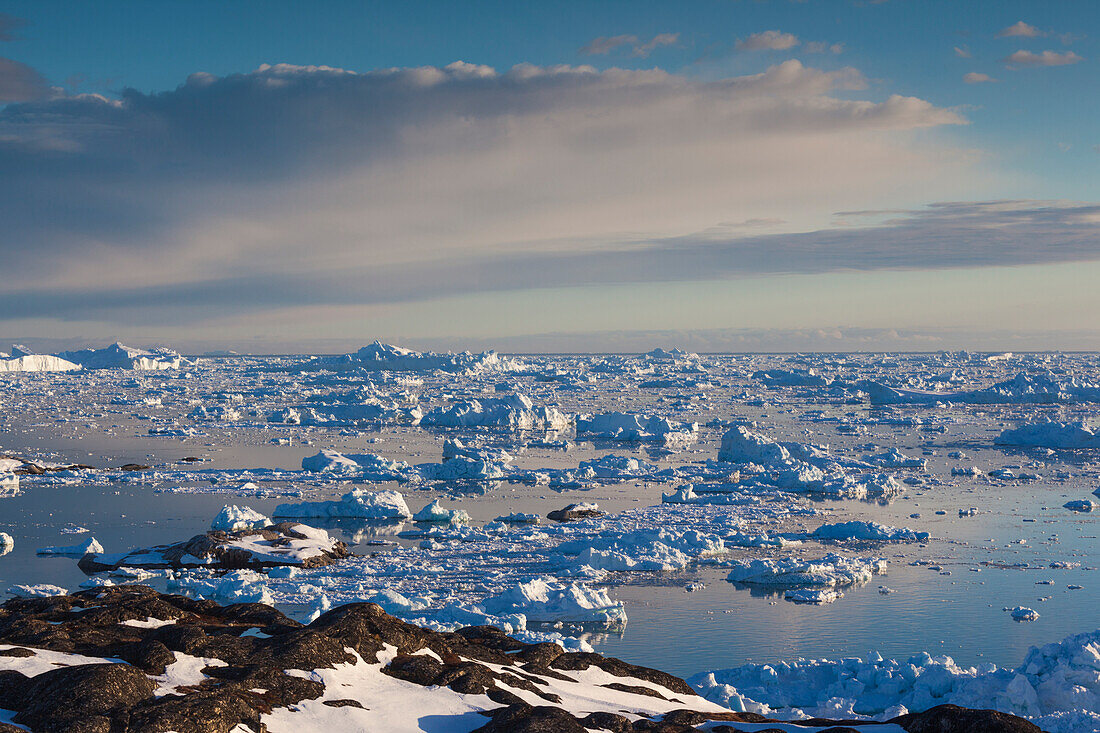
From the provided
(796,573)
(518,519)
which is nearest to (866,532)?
(796,573)

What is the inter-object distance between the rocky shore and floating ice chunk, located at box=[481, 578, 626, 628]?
777 cm

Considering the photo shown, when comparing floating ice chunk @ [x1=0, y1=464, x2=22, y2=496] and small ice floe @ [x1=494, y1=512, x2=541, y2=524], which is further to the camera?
floating ice chunk @ [x1=0, y1=464, x2=22, y2=496]

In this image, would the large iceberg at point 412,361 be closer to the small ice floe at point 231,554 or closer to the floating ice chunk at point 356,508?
the floating ice chunk at point 356,508

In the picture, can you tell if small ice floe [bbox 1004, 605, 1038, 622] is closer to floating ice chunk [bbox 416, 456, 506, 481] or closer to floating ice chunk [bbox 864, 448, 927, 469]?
floating ice chunk [bbox 864, 448, 927, 469]

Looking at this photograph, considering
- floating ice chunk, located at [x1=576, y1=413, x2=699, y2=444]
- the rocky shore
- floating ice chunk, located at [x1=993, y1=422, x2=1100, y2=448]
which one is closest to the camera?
the rocky shore

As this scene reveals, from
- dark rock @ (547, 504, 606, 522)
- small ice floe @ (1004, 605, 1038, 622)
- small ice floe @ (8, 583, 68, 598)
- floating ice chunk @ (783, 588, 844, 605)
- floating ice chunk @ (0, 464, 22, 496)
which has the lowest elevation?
floating ice chunk @ (783, 588, 844, 605)

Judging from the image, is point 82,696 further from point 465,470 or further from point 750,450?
point 750,450

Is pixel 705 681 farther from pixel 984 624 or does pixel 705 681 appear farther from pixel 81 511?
pixel 81 511

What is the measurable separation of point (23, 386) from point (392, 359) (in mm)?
49508

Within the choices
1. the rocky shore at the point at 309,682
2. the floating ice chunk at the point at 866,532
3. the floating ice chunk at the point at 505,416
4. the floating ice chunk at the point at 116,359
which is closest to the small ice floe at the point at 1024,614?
the floating ice chunk at the point at 866,532

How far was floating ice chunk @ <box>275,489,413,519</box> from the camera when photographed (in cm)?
3534

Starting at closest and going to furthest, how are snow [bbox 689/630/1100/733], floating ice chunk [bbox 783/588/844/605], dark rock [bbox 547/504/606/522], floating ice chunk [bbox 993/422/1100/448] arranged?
snow [bbox 689/630/1100/733] < floating ice chunk [bbox 783/588/844/605] < dark rock [bbox 547/504/606/522] < floating ice chunk [bbox 993/422/1100/448]

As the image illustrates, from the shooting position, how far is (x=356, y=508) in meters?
35.3

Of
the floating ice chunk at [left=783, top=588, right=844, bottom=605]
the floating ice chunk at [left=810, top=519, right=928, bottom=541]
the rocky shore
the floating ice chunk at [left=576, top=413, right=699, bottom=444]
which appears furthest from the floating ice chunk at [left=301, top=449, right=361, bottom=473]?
the rocky shore
